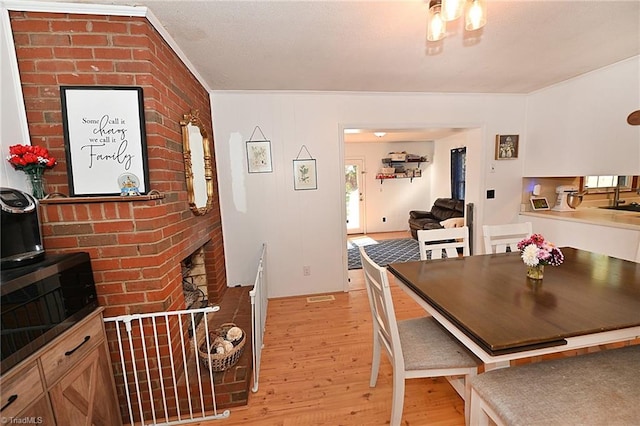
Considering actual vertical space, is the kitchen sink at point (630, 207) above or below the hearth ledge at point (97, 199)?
below

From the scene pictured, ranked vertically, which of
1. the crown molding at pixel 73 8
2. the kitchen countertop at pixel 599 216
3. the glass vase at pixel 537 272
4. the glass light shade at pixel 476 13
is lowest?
the glass vase at pixel 537 272

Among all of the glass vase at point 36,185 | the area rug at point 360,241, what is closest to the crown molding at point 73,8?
the glass vase at point 36,185

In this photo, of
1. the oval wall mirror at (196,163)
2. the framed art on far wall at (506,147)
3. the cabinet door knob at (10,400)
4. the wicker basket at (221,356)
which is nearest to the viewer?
the cabinet door knob at (10,400)

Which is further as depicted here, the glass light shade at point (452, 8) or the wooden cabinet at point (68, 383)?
the glass light shade at point (452, 8)

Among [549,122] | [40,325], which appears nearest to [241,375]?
[40,325]

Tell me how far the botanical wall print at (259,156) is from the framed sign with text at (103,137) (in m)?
1.44

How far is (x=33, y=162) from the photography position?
1.25 metres

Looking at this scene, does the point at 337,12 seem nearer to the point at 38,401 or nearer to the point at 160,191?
the point at 160,191

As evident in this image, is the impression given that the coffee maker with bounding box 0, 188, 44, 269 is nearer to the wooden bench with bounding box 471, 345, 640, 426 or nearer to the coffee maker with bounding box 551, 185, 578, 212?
the wooden bench with bounding box 471, 345, 640, 426

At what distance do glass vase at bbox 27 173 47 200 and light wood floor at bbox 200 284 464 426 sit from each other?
157 cm

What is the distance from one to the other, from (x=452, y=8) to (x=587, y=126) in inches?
107

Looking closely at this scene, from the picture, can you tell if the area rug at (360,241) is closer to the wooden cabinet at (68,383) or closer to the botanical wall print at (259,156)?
the botanical wall print at (259,156)

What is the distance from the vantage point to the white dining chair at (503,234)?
2152mm

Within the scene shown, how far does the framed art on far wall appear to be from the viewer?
3.26 metres
